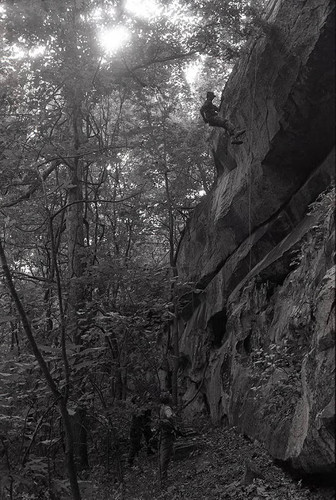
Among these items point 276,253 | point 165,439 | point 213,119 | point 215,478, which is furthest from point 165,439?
point 213,119

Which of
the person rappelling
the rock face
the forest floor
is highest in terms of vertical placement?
the person rappelling

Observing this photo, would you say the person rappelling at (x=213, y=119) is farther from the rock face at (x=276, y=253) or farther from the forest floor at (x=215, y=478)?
the forest floor at (x=215, y=478)

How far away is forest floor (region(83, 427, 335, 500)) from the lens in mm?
5660

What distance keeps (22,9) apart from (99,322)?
23.8 feet

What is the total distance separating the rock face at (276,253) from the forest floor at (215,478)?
312 millimetres

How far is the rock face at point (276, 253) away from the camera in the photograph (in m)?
5.35

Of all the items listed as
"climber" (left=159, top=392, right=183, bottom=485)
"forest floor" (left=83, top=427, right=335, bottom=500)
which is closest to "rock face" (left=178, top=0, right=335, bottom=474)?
"forest floor" (left=83, top=427, right=335, bottom=500)

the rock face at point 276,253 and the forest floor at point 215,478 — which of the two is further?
the forest floor at point 215,478

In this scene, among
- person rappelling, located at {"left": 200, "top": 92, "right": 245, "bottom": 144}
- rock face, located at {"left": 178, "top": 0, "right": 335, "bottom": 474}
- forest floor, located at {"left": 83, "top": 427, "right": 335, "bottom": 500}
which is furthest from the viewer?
person rappelling, located at {"left": 200, "top": 92, "right": 245, "bottom": 144}

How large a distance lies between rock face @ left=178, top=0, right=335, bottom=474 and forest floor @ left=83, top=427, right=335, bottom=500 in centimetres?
31

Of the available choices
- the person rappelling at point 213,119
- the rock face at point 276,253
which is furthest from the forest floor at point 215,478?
the person rappelling at point 213,119

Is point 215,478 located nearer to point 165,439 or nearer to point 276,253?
point 165,439

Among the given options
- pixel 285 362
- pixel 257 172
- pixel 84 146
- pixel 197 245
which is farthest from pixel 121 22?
pixel 285 362

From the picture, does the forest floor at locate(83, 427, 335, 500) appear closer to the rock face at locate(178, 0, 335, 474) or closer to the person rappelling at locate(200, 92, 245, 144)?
the rock face at locate(178, 0, 335, 474)
